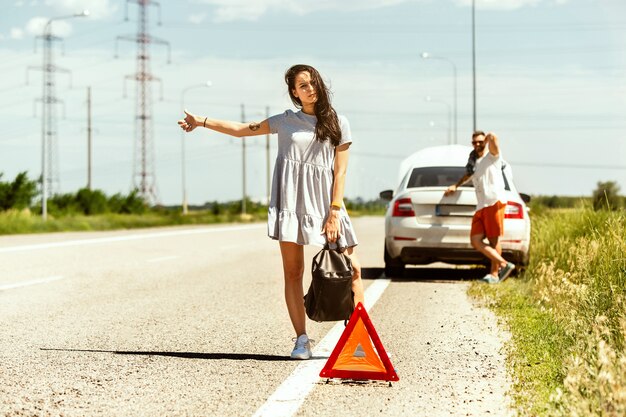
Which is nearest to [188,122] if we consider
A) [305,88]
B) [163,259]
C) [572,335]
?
[305,88]

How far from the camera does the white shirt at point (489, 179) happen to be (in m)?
12.8

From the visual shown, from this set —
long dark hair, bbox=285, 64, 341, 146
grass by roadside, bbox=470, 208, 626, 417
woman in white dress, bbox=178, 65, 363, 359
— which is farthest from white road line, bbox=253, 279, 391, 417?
long dark hair, bbox=285, 64, 341, 146

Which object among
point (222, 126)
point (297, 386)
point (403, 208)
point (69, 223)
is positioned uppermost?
point (222, 126)

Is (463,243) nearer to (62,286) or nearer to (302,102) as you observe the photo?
(62,286)

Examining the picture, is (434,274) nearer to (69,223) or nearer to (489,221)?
(489,221)

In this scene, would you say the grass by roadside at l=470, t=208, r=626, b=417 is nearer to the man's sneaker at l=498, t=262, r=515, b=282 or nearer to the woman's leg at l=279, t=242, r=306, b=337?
the man's sneaker at l=498, t=262, r=515, b=282

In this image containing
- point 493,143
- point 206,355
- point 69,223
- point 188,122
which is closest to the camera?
point 188,122

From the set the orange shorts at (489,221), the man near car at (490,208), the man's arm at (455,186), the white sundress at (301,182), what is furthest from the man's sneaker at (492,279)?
the white sundress at (301,182)

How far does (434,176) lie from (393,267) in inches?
56.2

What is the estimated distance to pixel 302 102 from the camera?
6770mm

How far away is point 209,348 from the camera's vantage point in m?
7.54

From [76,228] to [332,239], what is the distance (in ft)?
102

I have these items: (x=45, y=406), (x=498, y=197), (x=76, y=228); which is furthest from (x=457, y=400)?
(x=76, y=228)

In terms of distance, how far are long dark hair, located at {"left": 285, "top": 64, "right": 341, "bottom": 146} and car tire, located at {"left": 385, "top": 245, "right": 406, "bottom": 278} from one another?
7.42 metres
